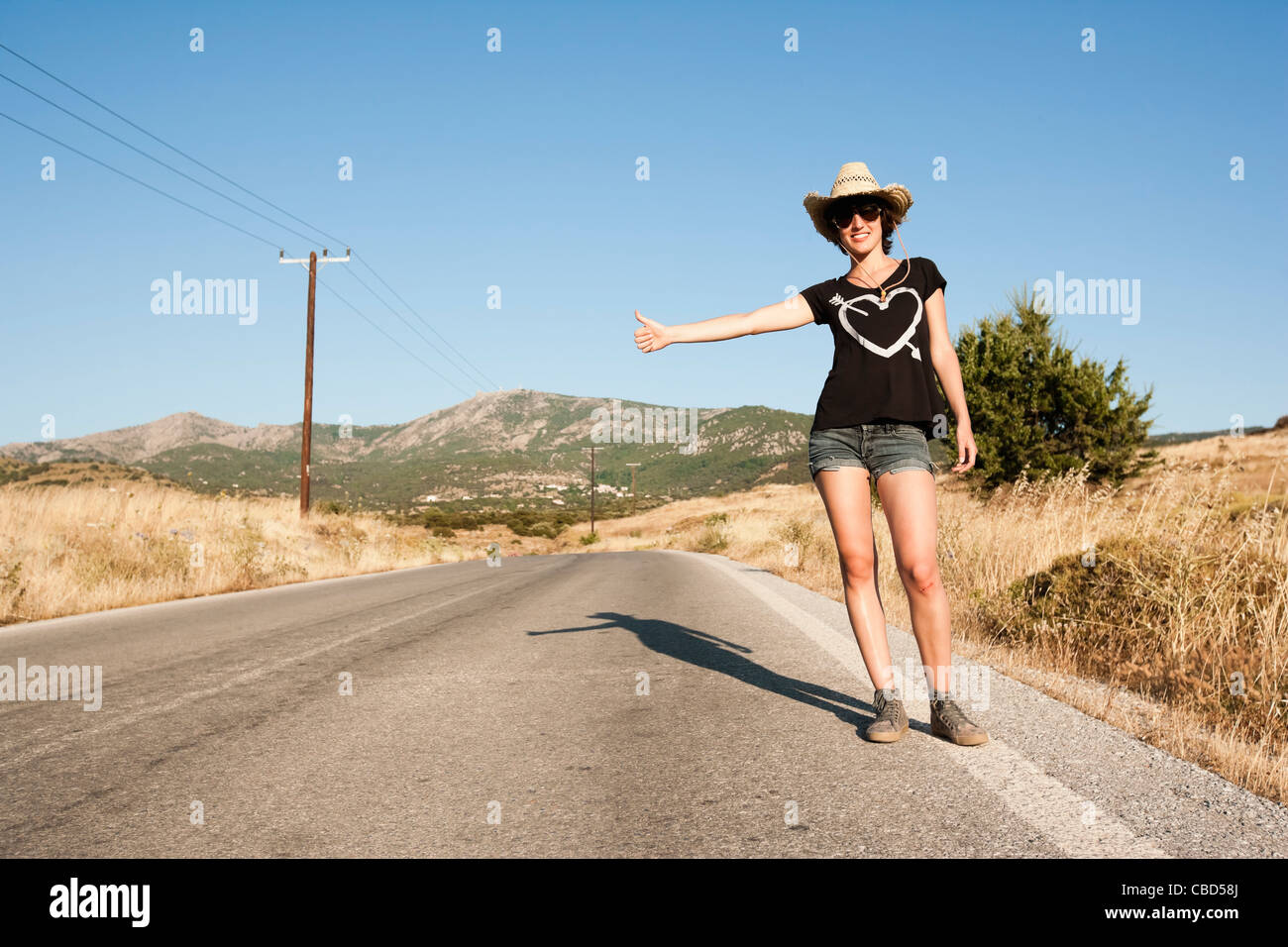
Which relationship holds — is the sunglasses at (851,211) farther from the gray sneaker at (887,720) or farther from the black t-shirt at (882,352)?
the gray sneaker at (887,720)

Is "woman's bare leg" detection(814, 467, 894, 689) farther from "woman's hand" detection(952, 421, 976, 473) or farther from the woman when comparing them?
"woman's hand" detection(952, 421, 976, 473)

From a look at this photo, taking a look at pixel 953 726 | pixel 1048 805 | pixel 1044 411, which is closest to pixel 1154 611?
pixel 953 726

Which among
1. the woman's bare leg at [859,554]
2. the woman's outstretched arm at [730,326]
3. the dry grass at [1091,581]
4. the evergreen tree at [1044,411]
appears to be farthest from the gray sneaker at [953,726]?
the evergreen tree at [1044,411]

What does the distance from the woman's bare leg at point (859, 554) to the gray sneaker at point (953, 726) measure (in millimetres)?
239

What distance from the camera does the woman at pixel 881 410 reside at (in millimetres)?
3711

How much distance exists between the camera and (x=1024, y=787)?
298 cm

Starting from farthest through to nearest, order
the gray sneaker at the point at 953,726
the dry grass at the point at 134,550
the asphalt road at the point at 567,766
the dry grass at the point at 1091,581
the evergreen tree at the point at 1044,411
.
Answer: the evergreen tree at the point at 1044,411 < the dry grass at the point at 134,550 < the dry grass at the point at 1091,581 < the gray sneaker at the point at 953,726 < the asphalt road at the point at 567,766

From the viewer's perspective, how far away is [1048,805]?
110 inches

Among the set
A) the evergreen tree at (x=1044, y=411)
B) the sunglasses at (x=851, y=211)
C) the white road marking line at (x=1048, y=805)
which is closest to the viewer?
the white road marking line at (x=1048, y=805)

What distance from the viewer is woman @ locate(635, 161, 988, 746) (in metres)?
3.71

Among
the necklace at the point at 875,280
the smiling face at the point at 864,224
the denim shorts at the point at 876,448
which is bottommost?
the denim shorts at the point at 876,448

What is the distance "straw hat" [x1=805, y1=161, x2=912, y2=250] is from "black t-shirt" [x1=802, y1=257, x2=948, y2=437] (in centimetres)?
28

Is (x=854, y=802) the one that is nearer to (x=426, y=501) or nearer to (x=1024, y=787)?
(x=1024, y=787)

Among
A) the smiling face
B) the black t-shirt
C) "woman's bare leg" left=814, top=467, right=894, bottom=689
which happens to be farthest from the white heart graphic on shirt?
"woman's bare leg" left=814, top=467, right=894, bottom=689
